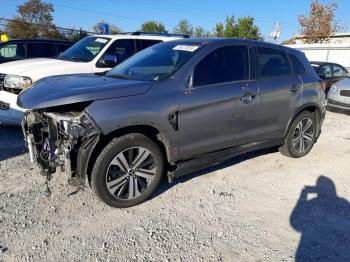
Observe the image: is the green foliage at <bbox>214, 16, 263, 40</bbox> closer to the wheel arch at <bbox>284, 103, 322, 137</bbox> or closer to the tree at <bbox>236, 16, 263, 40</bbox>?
the tree at <bbox>236, 16, 263, 40</bbox>

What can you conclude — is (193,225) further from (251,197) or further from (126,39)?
(126,39)

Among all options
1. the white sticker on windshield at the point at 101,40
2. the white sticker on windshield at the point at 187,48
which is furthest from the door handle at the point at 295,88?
the white sticker on windshield at the point at 101,40

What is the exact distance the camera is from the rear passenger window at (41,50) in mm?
8906

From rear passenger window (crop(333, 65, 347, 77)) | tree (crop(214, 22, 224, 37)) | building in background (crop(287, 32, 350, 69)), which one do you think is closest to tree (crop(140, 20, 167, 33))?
tree (crop(214, 22, 224, 37))

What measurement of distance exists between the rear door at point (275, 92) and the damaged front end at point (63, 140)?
2434 millimetres

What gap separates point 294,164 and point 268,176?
78 cm

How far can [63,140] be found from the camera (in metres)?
3.53

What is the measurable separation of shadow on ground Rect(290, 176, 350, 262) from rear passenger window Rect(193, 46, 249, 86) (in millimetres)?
1771

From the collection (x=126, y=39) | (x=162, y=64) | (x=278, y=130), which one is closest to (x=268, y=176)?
(x=278, y=130)

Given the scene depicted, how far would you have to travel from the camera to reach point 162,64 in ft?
13.7

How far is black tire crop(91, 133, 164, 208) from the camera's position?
3.45m

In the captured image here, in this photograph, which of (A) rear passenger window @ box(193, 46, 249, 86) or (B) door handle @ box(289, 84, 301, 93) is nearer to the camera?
(A) rear passenger window @ box(193, 46, 249, 86)

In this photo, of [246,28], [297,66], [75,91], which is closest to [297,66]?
[297,66]

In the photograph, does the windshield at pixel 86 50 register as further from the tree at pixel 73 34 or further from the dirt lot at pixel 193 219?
the tree at pixel 73 34
